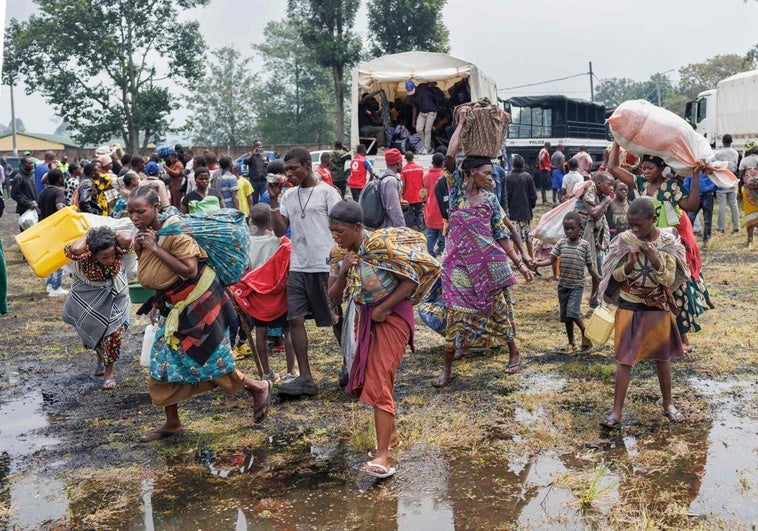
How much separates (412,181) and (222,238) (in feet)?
31.4

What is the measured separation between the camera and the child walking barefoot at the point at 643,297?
16.5 feet

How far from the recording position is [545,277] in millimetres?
11469

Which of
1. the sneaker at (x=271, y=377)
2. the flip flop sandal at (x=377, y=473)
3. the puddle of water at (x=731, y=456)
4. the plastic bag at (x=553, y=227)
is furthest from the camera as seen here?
the plastic bag at (x=553, y=227)

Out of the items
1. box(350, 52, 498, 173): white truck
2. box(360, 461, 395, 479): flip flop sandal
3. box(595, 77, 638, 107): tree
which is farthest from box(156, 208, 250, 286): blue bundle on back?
box(595, 77, 638, 107): tree

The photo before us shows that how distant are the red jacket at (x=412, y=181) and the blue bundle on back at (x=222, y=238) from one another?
936 cm

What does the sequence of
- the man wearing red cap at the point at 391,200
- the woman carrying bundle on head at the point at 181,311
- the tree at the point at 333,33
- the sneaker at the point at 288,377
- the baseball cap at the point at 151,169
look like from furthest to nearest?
the tree at the point at 333,33, the baseball cap at the point at 151,169, the man wearing red cap at the point at 391,200, the sneaker at the point at 288,377, the woman carrying bundle on head at the point at 181,311

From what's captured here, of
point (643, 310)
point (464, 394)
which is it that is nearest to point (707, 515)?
point (643, 310)

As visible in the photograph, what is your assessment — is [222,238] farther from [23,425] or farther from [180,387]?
[23,425]

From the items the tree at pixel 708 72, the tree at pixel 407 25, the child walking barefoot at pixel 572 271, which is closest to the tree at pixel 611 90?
the tree at pixel 708 72

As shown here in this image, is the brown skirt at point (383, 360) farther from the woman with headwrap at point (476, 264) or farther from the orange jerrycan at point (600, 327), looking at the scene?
Answer: the orange jerrycan at point (600, 327)

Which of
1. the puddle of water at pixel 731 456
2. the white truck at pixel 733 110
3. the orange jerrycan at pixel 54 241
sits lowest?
the puddle of water at pixel 731 456

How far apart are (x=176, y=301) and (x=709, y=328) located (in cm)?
523

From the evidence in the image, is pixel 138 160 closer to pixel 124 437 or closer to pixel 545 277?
pixel 545 277

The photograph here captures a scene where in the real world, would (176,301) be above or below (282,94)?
below
